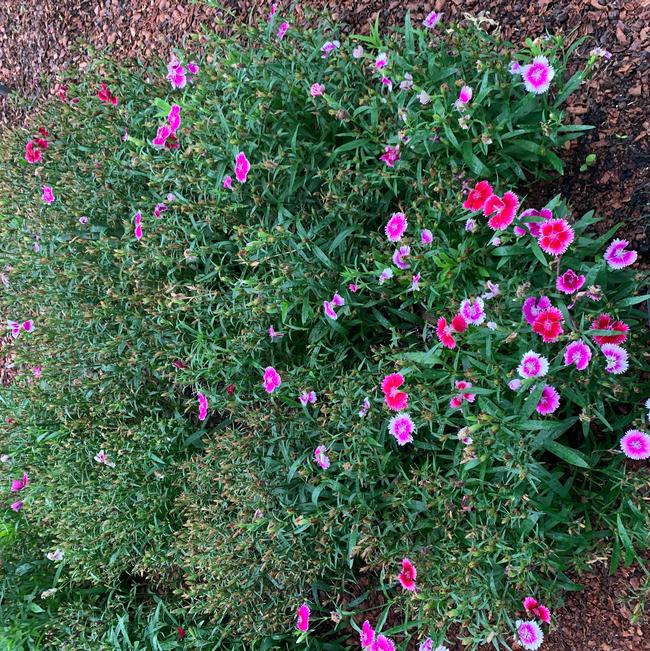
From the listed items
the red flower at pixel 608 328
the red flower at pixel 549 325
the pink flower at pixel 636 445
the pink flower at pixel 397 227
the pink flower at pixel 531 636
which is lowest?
the pink flower at pixel 531 636

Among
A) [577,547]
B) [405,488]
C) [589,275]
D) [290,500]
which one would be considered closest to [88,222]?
[290,500]

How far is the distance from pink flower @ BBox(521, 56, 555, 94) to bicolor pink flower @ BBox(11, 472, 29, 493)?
348 centimetres

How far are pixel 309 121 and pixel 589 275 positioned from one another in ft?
4.66

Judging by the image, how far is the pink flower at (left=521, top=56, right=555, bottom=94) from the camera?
2.13m

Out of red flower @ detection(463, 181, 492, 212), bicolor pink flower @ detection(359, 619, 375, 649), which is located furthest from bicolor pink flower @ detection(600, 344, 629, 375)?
bicolor pink flower @ detection(359, 619, 375, 649)

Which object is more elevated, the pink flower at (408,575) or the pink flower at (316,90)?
the pink flower at (316,90)

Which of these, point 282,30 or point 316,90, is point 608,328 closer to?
point 316,90

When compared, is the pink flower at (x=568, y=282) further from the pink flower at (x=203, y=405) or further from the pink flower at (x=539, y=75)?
the pink flower at (x=203, y=405)

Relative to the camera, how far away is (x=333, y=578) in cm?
278

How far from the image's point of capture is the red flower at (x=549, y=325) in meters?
1.98

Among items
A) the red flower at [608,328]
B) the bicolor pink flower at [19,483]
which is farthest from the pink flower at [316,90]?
the bicolor pink flower at [19,483]

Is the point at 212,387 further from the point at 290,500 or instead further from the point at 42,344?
the point at 42,344

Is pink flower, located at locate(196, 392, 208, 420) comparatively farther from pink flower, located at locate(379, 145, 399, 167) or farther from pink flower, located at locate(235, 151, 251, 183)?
pink flower, located at locate(379, 145, 399, 167)

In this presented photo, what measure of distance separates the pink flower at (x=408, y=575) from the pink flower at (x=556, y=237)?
1313 millimetres
